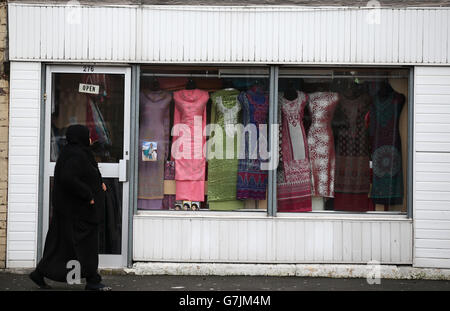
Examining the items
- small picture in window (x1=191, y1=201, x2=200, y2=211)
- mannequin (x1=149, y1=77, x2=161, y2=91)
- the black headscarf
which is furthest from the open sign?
small picture in window (x1=191, y1=201, x2=200, y2=211)

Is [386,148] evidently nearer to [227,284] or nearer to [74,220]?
[227,284]

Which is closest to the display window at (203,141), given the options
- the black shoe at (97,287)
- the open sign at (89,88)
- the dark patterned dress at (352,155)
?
the open sign at (89,88)

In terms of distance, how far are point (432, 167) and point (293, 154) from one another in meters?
1.75

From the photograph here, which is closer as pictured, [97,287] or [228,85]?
[97,287]

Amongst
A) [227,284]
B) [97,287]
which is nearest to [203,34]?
[227,284]

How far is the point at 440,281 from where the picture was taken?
945cm

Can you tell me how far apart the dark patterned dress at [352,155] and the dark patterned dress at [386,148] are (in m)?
0.10

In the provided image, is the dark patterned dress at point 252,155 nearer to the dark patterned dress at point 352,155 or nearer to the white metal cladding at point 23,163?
the dark patterned dress at point 352,155

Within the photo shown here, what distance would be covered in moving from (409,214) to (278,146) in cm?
185

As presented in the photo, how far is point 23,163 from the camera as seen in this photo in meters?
9.67

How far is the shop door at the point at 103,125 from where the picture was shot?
9.76 meters

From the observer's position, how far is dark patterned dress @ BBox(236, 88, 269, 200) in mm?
9977

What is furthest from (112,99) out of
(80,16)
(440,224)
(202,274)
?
(440,224)

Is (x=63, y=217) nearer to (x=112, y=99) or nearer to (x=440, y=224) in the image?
(x=112, y=99)
